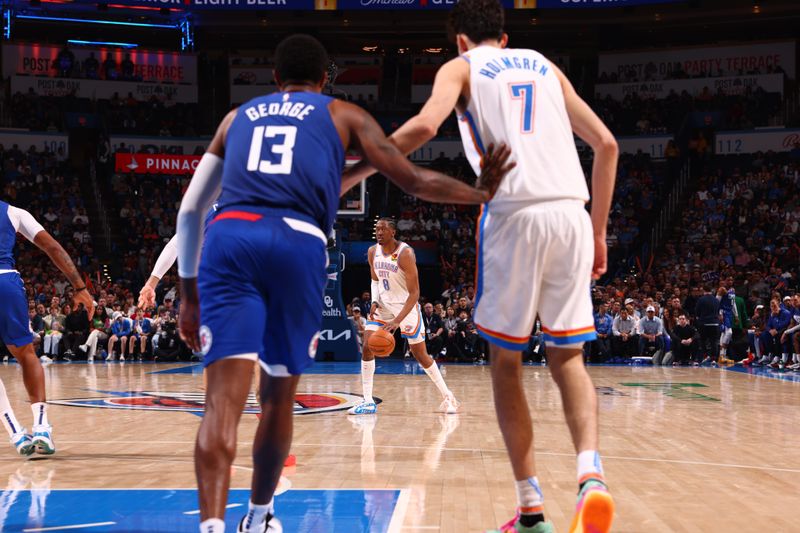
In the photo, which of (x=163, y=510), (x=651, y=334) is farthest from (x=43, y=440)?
(x=651, y=334)

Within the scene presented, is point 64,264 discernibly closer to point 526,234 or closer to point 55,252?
point 55,252

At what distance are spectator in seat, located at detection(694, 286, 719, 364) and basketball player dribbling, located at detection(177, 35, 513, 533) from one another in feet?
56.1

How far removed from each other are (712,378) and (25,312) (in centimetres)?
1209

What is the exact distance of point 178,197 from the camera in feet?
94.9

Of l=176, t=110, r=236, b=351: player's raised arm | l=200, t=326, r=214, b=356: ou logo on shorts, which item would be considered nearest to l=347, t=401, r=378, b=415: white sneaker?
l=176, t=110, r=236, b=351: player's raised arm

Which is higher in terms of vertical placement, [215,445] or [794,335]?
[215,445]

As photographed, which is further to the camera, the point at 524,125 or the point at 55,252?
the point at 55,252

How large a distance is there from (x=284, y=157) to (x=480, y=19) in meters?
1.26

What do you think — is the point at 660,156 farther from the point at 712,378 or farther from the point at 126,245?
the point at 126,245

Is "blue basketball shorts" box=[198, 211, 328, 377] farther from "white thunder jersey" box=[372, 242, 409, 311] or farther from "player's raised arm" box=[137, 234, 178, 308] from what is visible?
"white thunder jersey" box=[372, 242, 409, 311]

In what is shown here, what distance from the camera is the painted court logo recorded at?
394 inches

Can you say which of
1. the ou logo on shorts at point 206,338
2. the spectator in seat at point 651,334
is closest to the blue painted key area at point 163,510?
the ou logo on shorts at point 206,338

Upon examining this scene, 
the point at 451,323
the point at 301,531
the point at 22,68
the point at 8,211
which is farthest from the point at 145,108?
the point at 301,531

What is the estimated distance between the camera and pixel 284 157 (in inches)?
133
